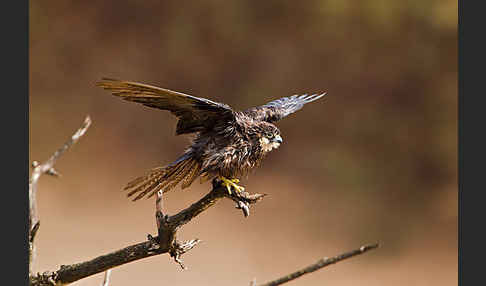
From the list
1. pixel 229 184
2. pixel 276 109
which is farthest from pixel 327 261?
pixel 276 109

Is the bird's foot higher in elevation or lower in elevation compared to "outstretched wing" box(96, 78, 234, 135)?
lower

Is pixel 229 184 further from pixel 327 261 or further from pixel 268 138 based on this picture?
pixel 327 261

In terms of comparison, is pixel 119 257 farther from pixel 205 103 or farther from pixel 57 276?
pixel 205 103

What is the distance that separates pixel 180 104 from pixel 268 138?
0.72 feet

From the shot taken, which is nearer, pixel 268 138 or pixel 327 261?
pixel 327 261

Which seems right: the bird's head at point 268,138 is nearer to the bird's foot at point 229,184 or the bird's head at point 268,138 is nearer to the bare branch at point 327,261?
the bird's foot at point 229,184

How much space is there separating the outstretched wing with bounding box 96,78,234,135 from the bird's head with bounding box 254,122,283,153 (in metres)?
0.08

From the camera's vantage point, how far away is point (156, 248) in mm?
1160

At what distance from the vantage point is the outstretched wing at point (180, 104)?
3.50 ft

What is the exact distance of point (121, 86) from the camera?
106cm

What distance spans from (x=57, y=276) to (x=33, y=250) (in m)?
0.12

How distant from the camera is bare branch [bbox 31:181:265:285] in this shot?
1.14 metres

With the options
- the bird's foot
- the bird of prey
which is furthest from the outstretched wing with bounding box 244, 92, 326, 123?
the bird's foot

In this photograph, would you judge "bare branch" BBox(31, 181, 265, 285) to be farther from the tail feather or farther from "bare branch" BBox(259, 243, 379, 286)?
"bare branch" BBox(259, 243, 379, 286)
